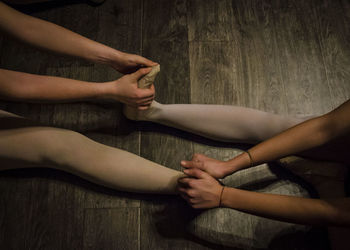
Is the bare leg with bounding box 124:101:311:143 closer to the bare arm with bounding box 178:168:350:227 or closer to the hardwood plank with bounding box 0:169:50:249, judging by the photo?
the bare arm with bounding box 178:168:350:227

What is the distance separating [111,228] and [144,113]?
1.46 feet

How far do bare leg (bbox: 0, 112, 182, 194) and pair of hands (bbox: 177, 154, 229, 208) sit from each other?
0.35 feet

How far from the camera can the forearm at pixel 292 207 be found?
27.0 inches

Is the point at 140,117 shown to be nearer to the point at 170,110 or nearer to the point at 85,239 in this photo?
the point at 170,110

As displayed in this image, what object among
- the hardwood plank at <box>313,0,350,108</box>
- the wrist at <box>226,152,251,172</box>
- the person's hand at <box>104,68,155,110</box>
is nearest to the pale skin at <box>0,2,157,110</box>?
the person's hand at <box>104,68,155,110</box>

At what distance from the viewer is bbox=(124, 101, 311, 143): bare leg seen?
1.00 metres

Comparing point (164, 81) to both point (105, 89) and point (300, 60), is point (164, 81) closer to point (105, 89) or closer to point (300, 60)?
point (105, 89)

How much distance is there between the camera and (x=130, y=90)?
89 cm

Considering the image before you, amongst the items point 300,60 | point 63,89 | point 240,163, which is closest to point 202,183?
point 240,163

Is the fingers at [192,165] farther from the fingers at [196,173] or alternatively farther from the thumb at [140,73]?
the thumb at [140,73]

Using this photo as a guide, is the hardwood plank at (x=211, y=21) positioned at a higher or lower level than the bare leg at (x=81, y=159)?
higher

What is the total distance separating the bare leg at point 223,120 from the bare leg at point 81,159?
20 cm

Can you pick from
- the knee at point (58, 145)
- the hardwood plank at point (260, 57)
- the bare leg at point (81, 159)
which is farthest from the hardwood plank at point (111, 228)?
the hardwood plank at point (260, 57)

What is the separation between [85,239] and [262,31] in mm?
1192
